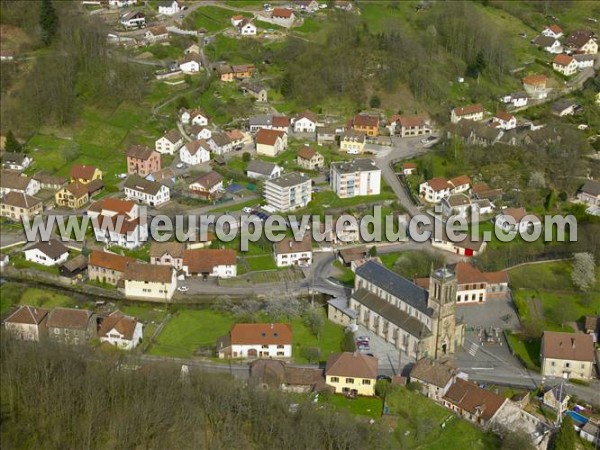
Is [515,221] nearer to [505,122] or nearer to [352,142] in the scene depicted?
[352,142]

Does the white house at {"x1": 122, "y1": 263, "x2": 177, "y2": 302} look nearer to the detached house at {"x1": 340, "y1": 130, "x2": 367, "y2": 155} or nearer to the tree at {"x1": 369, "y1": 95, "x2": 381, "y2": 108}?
the detached house at {"x1": 340, "y1": 130, "x2": 367, "y2": 155}

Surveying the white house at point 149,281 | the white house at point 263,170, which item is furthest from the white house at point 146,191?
the white house at point 149,281

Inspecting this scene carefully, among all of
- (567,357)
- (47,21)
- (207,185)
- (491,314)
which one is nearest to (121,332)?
(207,185)

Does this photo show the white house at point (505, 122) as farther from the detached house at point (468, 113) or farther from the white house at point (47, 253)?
the white house at point (47, 253)

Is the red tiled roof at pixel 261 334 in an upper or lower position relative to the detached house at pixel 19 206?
upper

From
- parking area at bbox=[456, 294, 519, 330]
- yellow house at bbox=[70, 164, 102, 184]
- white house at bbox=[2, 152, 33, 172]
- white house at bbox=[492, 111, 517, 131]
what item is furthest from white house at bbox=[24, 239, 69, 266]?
white house at bbox=[492, 111, 517, 131]

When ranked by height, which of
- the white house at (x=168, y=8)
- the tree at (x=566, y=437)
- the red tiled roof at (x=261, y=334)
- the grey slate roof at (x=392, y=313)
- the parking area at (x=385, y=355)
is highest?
the white house at (x=168, y=8)
